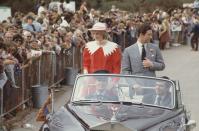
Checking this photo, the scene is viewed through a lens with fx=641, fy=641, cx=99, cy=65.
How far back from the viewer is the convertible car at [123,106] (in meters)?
7.70

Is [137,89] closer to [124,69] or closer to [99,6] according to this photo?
[124,69]

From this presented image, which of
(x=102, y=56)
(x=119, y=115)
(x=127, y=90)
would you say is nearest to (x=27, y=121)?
(x=102, y=56)

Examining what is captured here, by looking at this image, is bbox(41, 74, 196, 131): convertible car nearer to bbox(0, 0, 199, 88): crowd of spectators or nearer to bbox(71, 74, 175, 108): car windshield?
bbox(71, 74, 175, 108): car windshield

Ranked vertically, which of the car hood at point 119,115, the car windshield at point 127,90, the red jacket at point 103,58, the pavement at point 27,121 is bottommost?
the pavement at point 27,121

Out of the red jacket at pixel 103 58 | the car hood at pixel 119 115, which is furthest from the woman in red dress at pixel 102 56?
the car hood at pixel 119 115

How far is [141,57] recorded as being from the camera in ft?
33.4

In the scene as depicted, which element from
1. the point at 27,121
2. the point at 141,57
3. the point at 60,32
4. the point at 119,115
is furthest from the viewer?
the point at 60,32

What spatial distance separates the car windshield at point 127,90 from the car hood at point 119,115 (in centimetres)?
18

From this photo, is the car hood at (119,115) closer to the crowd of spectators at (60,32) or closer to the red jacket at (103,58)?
the red jacket at (103,58)

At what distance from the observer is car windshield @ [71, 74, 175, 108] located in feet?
28.4

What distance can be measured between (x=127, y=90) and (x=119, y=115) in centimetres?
89

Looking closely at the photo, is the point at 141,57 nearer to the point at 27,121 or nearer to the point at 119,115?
the point at 119,115

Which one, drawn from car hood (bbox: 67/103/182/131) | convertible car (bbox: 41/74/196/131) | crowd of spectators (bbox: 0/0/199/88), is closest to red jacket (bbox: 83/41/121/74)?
convertible car (bbox: 41/74/196/131)

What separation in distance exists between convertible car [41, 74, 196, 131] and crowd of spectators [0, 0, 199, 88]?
12.5ft
